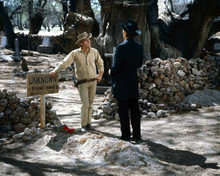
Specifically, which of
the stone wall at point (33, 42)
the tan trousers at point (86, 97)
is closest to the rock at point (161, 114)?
the tan trousers at point (86, 97)

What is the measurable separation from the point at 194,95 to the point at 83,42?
153 inches

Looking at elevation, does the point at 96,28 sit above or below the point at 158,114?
above

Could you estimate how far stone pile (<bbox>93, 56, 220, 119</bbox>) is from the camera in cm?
704

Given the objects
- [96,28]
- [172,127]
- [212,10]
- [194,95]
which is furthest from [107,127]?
[96,28]

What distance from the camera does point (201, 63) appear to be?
9375 mm

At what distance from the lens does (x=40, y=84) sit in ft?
15.8

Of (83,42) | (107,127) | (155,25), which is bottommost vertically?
(107,127)

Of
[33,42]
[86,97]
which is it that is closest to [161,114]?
[86,97]

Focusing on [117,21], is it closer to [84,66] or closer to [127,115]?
[84,66]

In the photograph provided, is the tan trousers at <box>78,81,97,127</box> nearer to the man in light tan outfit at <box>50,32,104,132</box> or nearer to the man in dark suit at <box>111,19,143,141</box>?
the man in light tan outfit at <box>50,32,104,132</box>

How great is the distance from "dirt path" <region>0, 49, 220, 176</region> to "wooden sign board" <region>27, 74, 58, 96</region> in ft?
2.27

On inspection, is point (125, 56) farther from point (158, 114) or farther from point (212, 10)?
point (212, 10)

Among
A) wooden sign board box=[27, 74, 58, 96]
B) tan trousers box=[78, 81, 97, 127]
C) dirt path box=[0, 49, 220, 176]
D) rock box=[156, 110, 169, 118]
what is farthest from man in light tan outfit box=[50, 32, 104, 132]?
rock box=[156, 110, 169, 118]

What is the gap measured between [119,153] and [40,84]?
190 centimetres
